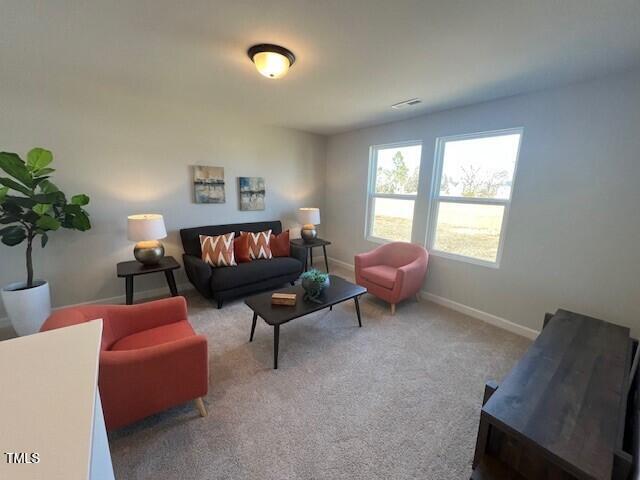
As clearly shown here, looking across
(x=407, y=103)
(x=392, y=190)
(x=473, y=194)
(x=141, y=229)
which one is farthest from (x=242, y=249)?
(x=473, y=194)

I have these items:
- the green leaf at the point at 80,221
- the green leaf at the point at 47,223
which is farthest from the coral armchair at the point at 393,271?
the green leaf at the point at 47,223

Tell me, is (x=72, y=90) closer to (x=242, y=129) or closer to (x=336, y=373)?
(x=242, y=129)

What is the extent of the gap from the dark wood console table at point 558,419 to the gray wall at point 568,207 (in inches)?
31.5

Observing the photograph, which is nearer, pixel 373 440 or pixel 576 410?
pixel 576 410

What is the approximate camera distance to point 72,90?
2.56 meters

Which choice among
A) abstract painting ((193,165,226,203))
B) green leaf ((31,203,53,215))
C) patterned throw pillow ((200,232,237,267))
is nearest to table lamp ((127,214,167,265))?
patterned throw pillow ((200,232,237,267))

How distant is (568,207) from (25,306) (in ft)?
16.0

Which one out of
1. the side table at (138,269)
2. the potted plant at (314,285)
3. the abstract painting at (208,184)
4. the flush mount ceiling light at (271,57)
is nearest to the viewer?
the flush mount ceiling light at (271,57)

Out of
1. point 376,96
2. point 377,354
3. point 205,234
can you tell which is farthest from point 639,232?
point 205,234

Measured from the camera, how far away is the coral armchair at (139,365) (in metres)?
1.33

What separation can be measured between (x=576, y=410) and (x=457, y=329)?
1509 mm

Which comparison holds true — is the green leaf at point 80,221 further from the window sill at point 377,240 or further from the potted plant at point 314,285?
the window sill at point 377,240

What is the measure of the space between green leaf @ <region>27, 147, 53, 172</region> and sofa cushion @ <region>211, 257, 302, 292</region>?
5.71 ft

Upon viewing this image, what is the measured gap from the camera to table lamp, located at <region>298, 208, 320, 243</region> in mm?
3980
